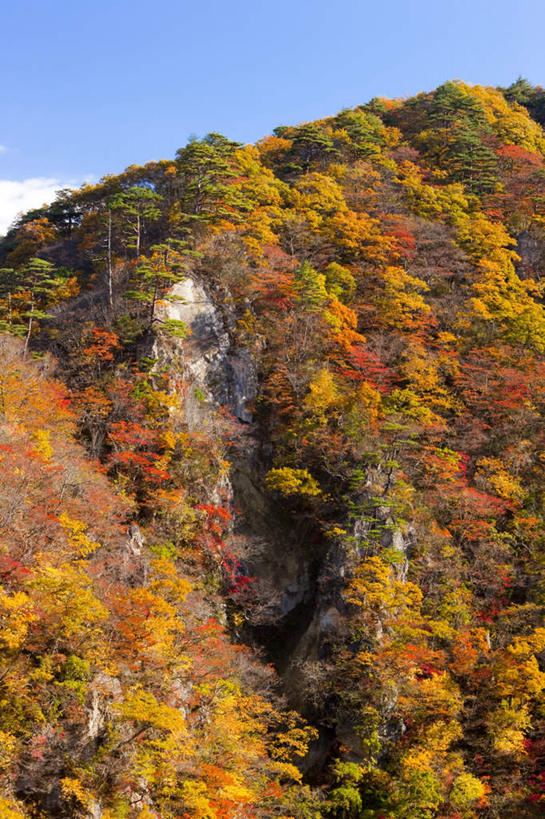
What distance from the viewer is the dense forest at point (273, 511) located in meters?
15.1

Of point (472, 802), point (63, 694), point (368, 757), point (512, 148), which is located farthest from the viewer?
point (512, 148)

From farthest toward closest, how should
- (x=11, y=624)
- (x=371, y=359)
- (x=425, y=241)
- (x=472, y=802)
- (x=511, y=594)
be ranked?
(x=425, y=241), (x=371, y=359), (x=511, y=594), (x=472, y=802), (x=11, y=624)

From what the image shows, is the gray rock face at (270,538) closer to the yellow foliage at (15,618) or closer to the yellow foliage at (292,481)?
the yellow foliage at (292,481)

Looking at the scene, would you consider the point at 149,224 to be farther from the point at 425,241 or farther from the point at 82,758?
the point at 82,758

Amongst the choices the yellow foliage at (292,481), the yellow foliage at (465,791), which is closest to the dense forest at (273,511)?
the yellow foliage at (465,791)

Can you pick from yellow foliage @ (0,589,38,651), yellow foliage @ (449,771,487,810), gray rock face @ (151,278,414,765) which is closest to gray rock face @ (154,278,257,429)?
gray rock face @ (151,278,414,765)

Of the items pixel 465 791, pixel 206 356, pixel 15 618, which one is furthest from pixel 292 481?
pixel 15 618

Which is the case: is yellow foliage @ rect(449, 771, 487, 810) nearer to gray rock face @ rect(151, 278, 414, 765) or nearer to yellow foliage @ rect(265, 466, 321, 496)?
gray rock face @ rect(151, 278, 414, 765)

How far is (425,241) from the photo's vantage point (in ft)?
136

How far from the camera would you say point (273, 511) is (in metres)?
28.8

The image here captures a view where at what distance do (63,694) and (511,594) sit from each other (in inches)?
793

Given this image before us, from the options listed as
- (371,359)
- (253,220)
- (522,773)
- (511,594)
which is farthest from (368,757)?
(253,220)

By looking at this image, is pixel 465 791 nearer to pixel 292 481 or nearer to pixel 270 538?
pixel 270 538

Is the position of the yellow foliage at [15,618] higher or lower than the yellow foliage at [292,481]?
lower
